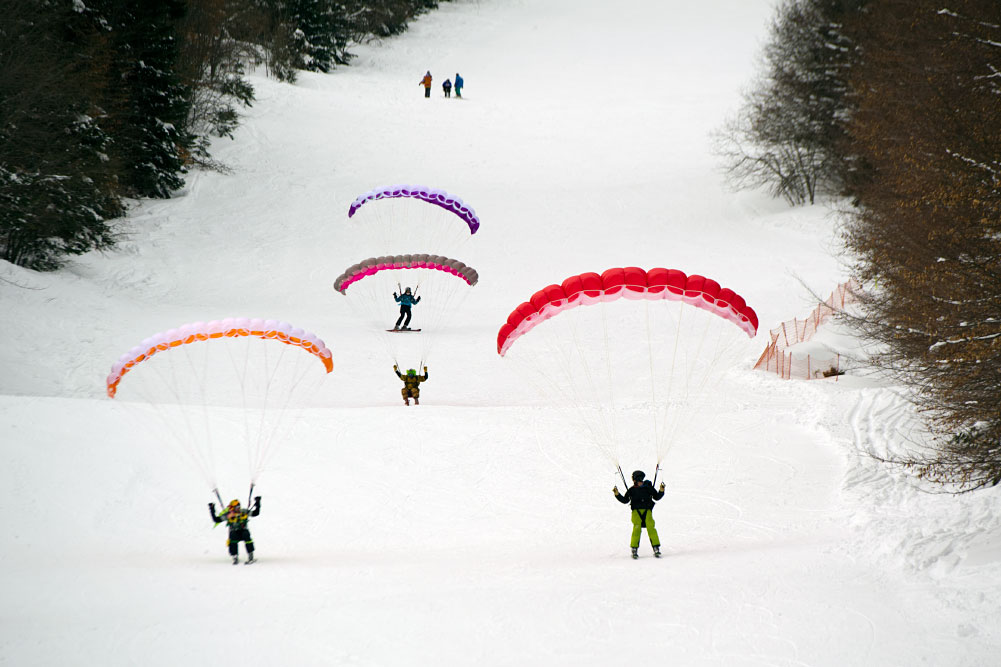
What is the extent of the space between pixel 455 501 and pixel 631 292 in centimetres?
414

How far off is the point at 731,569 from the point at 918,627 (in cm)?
195

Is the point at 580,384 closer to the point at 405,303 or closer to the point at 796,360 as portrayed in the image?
the point at 796,360

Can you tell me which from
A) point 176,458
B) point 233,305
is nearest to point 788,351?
point 176,458

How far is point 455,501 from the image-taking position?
11.2m

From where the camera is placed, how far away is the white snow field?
693 centimetres

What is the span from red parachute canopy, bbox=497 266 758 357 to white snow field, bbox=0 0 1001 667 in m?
3.01

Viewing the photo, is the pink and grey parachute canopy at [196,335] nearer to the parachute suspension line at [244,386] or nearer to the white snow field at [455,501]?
the white snow field at [455,501]

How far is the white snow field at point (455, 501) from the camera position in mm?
6934

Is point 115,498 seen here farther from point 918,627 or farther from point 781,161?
point 781,161

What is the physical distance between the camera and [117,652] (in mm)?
6785

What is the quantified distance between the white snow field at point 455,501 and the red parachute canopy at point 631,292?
301 centimetres

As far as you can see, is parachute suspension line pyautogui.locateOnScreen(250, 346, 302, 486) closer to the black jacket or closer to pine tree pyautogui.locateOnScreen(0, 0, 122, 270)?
the black jacket

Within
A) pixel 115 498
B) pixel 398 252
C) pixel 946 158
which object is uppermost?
pixel 398 252

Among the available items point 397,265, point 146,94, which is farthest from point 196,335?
point 146,94
